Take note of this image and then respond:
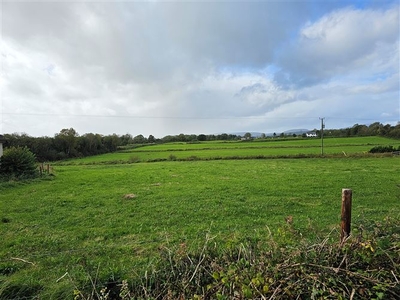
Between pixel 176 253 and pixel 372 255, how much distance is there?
195cm

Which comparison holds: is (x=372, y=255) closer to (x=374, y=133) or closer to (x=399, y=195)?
(x=399, y=195)

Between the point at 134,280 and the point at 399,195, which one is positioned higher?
the point at 134,280

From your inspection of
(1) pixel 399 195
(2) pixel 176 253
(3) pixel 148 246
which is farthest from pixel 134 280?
(1) pixel 399 195

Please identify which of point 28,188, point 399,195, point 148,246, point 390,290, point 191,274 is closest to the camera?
point 390,290

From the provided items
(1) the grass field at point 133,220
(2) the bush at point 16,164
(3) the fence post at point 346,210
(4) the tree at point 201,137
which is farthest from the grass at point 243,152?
(3) the fence post at point 346,210

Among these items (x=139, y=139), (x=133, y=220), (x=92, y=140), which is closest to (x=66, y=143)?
(x=92, y=140)

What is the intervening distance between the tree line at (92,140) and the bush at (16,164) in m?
14.7

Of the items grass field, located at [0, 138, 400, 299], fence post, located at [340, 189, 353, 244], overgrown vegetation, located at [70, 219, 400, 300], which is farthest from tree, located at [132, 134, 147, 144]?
fence post, located at [340, 189, 353, 244]

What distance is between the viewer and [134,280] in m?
2.67

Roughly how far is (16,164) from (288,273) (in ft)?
67.1

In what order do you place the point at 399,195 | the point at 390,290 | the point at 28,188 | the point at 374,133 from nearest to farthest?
1. the point at 390,290
2. the point at 399,195
3. the point at 28,188
4. the point at 374,133

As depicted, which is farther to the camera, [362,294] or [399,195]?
[399,195]

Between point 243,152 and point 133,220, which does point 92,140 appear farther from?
point 133,220

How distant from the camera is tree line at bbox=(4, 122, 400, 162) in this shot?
45.8 meters
